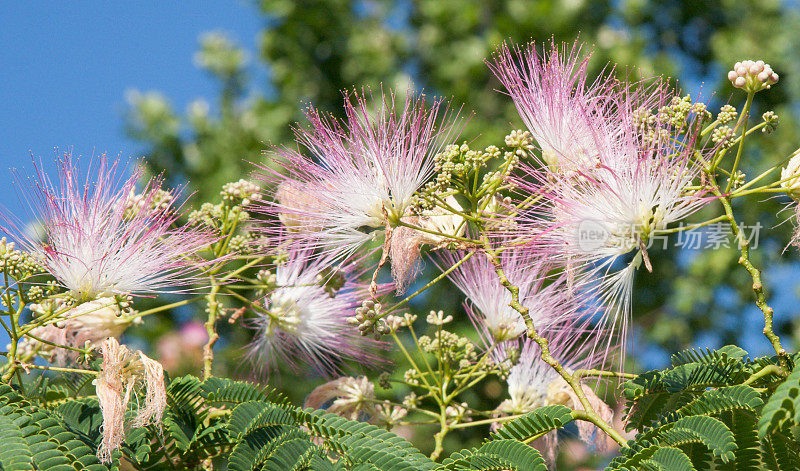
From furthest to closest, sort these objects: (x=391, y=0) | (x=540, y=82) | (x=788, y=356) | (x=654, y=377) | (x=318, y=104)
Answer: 1. (x=391, y=0)
2. (x=318, y=104)
3. (x=540, y=82)
4. (x=654, y=377)
5. (x=788, y=356)

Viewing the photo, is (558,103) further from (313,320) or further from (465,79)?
(465,79)

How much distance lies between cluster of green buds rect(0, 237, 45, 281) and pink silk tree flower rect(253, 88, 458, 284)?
0.64m

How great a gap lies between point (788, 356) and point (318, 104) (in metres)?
6.83

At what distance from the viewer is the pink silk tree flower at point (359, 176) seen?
7.18ft

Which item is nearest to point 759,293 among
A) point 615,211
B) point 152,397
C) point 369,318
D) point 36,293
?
point 615,211

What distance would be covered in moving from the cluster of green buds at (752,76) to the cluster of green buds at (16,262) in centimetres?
181

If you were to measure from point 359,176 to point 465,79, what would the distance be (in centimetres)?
591

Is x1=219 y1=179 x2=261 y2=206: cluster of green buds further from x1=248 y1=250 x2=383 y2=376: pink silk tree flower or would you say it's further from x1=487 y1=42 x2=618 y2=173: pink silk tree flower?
x1=487 y1=42 x2=618 y2=173: pink silk tree flower

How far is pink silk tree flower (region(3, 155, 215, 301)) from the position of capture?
2033 millimetres

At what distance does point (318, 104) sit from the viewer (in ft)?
26.7

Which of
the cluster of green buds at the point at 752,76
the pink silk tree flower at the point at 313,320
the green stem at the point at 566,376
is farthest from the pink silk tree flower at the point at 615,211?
the pink silk tree flower at the point at 313,320

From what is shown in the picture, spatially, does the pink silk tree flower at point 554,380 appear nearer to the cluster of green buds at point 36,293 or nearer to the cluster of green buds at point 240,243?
the cluster of green buds at point 240,243

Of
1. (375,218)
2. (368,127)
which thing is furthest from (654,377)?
(368,127)

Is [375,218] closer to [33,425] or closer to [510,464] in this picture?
[510,464]
